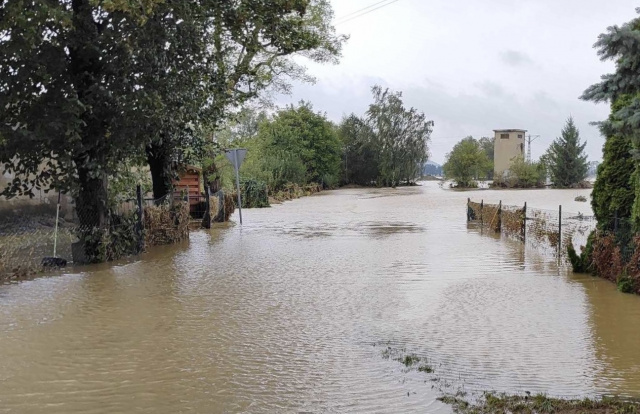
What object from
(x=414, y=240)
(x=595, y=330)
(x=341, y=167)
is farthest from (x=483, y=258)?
(x=341, y=167)

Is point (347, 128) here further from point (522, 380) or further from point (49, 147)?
point (522, 380)

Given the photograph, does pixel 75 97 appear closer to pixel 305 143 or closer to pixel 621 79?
Answer: pixel 621 79

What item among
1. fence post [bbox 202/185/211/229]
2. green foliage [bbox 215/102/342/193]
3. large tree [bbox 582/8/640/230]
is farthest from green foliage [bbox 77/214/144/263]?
green foliage [bbox 215/102/342/193]

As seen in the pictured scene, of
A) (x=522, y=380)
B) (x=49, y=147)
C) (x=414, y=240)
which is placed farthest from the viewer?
(x=414, y=240)

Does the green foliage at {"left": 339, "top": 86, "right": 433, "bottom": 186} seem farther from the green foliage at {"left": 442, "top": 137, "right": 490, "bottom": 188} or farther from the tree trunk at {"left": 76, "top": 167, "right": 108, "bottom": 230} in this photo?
the tree trunk at {"left": 76, "top": 167, "right": 108, "bottom": 230}

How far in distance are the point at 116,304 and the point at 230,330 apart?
272cm

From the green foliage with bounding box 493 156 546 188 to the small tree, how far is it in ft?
6.12

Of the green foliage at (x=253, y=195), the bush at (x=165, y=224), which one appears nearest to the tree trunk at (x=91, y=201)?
the bush at (x=165, y=224)

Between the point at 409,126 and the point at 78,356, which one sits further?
the point at 409,126

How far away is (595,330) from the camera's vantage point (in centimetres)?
770

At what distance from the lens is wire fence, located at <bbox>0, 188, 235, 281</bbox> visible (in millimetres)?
13547

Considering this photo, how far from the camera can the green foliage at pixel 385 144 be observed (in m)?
83.7

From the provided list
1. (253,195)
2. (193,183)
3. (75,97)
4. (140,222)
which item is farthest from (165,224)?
(253,195)

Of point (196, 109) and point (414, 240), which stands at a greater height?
point (196, 109)
